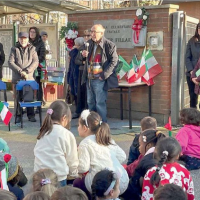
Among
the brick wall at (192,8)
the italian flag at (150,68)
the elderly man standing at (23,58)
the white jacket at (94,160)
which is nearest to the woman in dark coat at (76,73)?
the elderly man standing at (23,58)

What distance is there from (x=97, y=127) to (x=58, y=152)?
530mm

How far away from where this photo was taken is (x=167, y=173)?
3.80m

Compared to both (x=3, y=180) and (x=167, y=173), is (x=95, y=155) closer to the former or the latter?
→ (x=167, y=173)

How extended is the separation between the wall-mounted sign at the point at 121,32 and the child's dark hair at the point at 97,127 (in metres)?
4.29

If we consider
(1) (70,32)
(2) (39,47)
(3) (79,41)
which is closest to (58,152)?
(3) (79,41)

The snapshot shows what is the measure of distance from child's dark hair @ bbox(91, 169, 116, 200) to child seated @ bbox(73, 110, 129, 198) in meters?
0.84

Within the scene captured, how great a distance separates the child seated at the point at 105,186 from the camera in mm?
3261

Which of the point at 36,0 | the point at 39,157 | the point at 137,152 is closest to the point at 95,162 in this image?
the point at 39,157

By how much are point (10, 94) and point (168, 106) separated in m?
5.67

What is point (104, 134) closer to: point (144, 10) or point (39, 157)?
point (39, 157)

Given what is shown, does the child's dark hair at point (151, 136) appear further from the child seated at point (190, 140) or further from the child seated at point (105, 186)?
the child seated at point (105, 186)

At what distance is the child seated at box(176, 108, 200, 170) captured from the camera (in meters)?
5.51

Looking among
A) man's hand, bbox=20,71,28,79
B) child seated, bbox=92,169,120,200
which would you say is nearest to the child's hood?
child seated, bbox=92,169,120,200

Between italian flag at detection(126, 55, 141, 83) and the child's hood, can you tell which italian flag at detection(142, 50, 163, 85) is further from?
the child's hood
